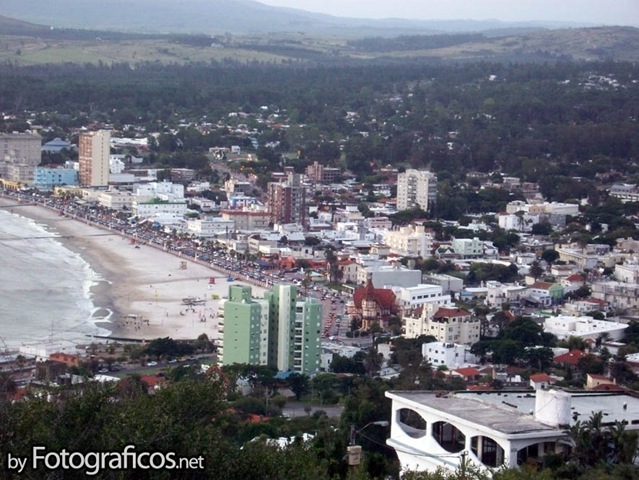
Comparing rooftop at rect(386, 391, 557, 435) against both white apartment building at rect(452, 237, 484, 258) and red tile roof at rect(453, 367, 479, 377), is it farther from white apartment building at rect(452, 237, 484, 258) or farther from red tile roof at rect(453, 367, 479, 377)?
white apartment building at rect(452, 237, 484, 258)

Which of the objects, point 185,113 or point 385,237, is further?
point 185,113

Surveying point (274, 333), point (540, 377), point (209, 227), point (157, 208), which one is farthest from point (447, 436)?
point (157, 208)

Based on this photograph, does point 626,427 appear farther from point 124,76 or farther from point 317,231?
point 124,76

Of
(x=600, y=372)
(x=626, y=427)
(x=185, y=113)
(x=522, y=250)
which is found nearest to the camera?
(x=626, y=427)

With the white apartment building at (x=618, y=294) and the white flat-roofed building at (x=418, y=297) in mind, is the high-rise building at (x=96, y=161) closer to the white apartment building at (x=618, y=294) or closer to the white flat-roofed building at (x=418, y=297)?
the white flat-roofed building at (x=418, y=297)

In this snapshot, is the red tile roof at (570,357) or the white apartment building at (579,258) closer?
the red tile roof at (570,357)

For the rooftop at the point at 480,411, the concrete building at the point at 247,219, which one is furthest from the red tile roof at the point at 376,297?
the rooftop at the point at 480,411

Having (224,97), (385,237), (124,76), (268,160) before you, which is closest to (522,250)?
(385,237)
